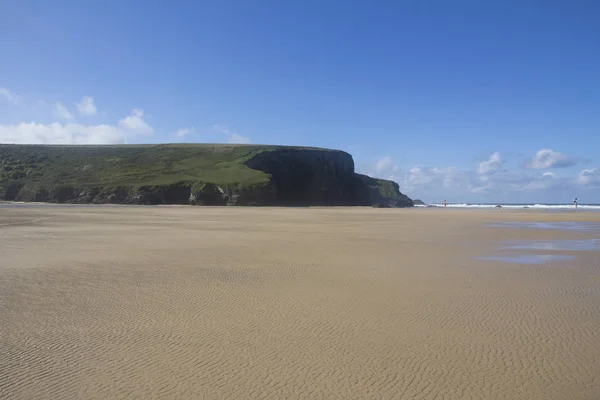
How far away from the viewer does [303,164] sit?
434ft

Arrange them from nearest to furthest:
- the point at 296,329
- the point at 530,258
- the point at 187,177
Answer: the point at 296,329, the point at 530,258, the point at 187,177

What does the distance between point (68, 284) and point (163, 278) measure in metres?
2.59

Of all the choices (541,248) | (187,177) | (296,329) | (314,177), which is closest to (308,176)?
(314,177)

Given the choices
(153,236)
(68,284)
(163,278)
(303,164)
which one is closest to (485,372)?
(163,278)

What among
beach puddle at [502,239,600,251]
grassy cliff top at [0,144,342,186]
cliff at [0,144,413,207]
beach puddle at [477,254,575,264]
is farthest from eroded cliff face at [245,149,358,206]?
beach puddle at [477,254,575,264]

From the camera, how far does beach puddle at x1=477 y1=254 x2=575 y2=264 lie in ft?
56.2

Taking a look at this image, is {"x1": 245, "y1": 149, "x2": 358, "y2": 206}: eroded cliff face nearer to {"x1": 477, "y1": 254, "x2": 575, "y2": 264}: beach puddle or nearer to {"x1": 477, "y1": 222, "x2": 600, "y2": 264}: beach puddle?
{"x1": 477, "y1": 222, "x2": 600, "y2": 264}: beach puddle

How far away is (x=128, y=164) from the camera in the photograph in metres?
128

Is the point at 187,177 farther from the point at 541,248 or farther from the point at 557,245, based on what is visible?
the point at 541,248

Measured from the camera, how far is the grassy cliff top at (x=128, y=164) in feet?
358

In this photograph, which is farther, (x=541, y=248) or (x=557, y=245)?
(x=557, y=245)

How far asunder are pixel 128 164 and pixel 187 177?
98.5 feet

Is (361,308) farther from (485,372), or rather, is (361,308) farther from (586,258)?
(586,258)

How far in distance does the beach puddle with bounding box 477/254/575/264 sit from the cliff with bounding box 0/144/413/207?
83.1m
